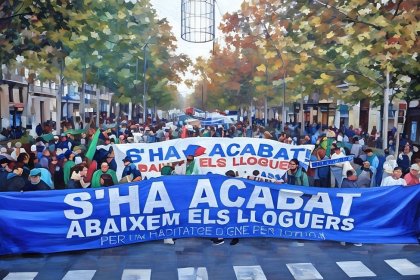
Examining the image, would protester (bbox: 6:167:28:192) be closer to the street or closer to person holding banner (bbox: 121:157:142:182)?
the street

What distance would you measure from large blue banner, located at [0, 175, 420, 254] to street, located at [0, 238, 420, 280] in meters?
0.24

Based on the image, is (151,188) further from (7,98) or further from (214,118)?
(7,98)

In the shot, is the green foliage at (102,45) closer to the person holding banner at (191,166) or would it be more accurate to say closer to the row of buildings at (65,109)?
the row of buildings at (65,109)

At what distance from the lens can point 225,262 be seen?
955 centimetres

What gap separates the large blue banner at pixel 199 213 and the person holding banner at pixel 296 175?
197 cm

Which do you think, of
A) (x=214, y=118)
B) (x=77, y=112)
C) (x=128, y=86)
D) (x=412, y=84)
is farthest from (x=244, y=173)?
(x=77, y=112)

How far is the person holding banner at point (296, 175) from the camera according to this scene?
12.3m

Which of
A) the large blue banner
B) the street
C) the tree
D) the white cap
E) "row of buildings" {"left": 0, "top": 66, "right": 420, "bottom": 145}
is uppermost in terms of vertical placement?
the tree

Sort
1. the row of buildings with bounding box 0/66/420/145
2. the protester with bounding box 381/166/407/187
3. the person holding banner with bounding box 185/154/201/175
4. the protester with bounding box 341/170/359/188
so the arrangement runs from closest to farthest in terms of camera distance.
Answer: the protester with bounding box 381/166/407/187 < the protester with bounding box 341/170/359/188 < the person holding banner with bounding box 185/154/201/175 < the row of buildings with bounding box 0/66/420/145

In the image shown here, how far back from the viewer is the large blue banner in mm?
9688

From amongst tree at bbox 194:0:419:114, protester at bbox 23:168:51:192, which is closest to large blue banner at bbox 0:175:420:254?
protester at bbox 23:168:51:192

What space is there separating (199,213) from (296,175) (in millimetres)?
3106

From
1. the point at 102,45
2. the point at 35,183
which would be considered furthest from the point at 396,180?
the point at 102,45

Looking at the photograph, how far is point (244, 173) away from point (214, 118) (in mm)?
33698
